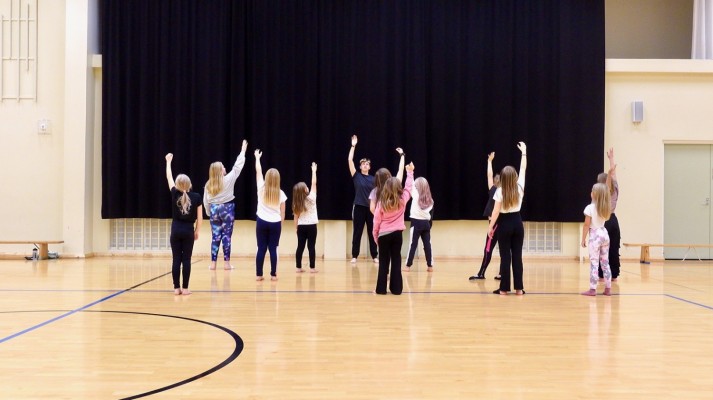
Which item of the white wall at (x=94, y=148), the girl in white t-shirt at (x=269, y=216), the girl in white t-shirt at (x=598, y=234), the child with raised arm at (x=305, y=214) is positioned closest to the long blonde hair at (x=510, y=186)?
the girl in white t-shirt at (x=598, y=234)

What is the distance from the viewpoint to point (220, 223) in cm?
993

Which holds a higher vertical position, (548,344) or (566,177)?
(566,177)

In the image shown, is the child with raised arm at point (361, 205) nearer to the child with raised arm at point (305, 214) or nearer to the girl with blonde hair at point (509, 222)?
the child with raised arm at point (305, 214)

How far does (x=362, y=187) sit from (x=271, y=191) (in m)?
3.25

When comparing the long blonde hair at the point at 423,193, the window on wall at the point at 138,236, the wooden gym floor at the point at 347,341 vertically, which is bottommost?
the wooden gym floor at the point at 347,341

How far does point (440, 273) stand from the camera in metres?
9.64

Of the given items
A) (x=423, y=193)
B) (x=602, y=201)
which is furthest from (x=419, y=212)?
(x=602, y=201)

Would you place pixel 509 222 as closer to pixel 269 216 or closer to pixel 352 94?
pixel 269 216

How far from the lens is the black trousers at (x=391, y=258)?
6973 mm

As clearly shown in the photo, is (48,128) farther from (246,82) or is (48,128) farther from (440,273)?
(440,273)

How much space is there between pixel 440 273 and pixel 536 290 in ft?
7.19

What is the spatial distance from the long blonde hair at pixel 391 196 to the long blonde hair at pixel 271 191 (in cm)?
186

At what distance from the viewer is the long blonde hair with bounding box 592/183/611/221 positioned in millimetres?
7031

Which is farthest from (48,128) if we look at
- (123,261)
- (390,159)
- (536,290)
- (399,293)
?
(536,290)
